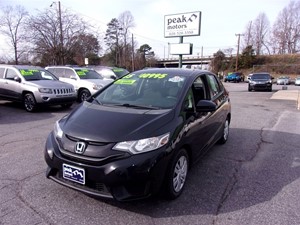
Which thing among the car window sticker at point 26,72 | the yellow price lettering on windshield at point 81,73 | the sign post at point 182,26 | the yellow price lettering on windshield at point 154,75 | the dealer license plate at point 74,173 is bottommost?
the dealer license plate at point 74,173

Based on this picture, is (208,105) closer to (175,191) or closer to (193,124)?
(193,124)

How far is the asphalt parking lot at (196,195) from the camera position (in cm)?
296

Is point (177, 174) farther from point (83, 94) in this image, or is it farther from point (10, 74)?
point (83, 94)

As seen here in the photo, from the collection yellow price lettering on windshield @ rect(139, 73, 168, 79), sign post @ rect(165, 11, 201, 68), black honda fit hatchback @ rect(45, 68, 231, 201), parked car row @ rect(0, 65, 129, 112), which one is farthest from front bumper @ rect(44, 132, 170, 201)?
sign post @ rect(165, 11, 201, 68)

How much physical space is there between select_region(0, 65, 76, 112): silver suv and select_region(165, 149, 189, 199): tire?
7.11m

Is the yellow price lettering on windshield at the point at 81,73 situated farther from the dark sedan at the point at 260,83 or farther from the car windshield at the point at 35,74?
the dark sedan at the point at 260,83

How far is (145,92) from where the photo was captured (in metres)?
4.11

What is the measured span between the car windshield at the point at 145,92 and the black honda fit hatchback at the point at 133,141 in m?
0.01

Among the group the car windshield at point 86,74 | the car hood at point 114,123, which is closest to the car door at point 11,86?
the car windshield at point 86,74

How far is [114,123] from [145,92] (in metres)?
1.10

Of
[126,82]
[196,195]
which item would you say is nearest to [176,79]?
[126,82]

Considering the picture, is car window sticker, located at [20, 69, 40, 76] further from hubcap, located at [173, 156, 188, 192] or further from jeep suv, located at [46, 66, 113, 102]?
hubcap, located at [173, 156, 188, 192]

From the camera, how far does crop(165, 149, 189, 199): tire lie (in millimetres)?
3132

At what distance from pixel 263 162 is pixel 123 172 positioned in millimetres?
3052
